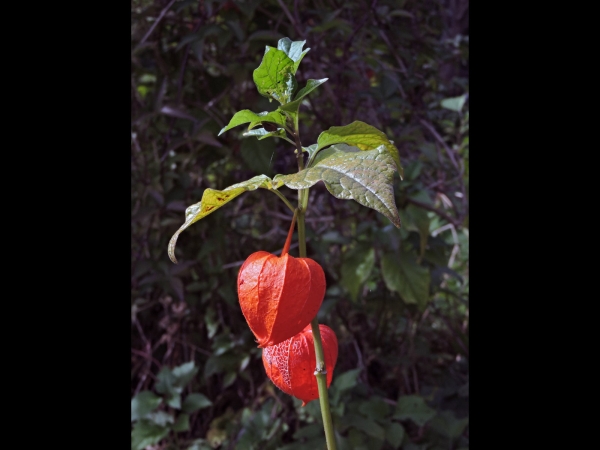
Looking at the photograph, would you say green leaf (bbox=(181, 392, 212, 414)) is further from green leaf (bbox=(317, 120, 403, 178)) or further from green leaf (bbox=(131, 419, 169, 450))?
green leaf (bbox=(317, 120, 403, 178))

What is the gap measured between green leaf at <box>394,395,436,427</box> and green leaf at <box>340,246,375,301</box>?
0.63 feet

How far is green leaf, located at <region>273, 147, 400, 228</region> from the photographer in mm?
209

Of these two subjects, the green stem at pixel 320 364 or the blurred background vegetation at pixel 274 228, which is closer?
the green stem at pixel 320 364

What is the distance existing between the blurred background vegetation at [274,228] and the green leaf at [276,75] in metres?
0.55

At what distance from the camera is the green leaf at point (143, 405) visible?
2.85ft

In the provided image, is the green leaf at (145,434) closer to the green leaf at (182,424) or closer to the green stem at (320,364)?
the green leaf at (182,424)

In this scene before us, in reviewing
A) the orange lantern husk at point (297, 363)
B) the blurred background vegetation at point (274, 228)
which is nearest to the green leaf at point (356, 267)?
the blurred background vegetation at point (274, 228)

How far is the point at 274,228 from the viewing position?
3.28 ft

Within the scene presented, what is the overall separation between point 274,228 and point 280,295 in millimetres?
746

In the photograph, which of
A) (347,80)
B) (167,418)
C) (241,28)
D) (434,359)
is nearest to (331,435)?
(167,418)

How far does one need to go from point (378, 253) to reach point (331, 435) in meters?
0.76

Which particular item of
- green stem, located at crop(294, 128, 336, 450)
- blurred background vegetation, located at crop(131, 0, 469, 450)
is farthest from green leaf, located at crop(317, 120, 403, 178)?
blurred background vegetation, located at crop(131, 0, 469, 450)

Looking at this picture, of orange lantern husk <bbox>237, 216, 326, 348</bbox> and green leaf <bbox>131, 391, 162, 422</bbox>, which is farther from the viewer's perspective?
green leaf <bbox>131, 391, 162, 422</bbox>

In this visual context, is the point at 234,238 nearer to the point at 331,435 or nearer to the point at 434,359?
the point at 434,359
